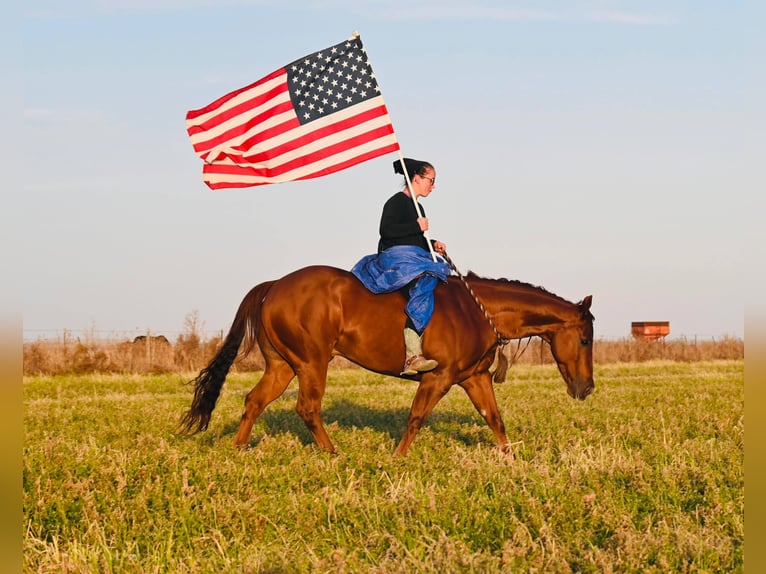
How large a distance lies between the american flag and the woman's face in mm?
767

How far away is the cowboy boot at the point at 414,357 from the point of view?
10680 mm

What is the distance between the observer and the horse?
10.9m

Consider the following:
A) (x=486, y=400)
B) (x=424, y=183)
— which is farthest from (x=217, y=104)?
(x=486, y=400)

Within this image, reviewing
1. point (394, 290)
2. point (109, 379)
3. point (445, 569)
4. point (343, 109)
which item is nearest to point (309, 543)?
point (445, 569)

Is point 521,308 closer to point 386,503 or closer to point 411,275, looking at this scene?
point 411,275

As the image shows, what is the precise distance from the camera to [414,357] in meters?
10.8

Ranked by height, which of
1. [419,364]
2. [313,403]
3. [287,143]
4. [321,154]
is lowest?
[313,403]

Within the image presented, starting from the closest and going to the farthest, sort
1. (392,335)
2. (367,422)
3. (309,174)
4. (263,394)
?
1. (392,335)
2. (263,394)
3. (309,174)
4. (367,422)

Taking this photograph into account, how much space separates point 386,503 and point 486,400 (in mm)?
4161

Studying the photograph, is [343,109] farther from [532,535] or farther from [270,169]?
[532,535]

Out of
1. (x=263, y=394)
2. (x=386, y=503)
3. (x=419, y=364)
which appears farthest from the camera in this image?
(x=263, y=394)

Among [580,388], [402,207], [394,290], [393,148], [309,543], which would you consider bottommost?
[309,543]

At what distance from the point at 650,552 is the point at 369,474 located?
3.58 metres

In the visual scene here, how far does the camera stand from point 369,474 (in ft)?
29.8
